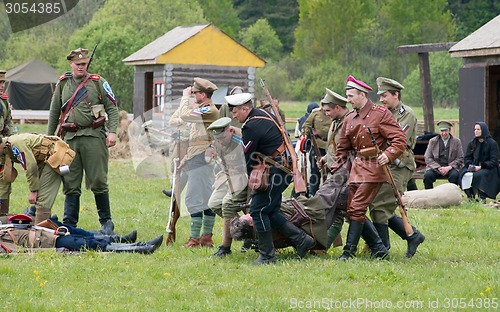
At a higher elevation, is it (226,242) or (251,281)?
(226,242)

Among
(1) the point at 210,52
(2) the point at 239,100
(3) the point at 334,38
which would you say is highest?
(3) the point at 334,38

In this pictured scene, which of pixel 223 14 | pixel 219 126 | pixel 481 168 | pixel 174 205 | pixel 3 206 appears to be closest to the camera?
pixel 219 126

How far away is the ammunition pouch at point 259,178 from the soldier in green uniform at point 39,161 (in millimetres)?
2583

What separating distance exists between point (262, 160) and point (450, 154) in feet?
25.9

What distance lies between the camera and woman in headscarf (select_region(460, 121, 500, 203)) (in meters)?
14.8

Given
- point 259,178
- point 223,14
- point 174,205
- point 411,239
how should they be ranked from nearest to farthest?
point 259,178
point 411,239
point 174,205
point 223,14

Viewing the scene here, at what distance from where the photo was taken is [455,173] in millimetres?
15117

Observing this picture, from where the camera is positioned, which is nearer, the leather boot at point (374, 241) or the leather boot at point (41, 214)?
the leather boot at point (374, 241)

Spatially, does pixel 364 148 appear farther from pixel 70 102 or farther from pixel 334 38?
pixel 334 38

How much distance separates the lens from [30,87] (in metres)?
43.5

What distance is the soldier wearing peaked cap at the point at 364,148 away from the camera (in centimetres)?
845

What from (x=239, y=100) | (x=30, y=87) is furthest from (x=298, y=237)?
(x=30, y=87)

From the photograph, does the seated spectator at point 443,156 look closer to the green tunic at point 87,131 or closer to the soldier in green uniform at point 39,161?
the green tunic at point 87,131

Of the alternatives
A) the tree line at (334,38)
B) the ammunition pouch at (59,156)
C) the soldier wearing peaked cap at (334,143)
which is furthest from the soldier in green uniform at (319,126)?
the tree line at (334,38)
